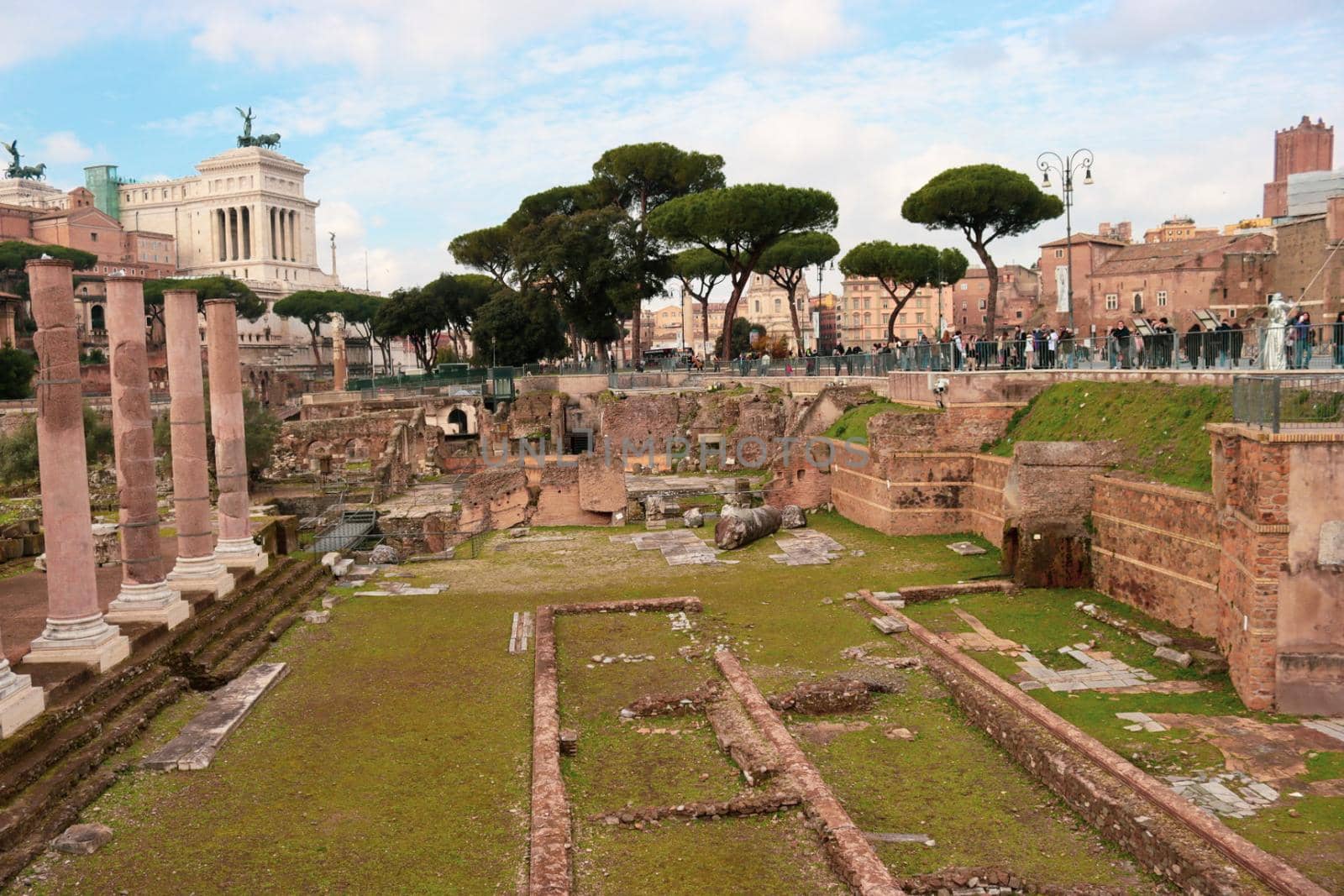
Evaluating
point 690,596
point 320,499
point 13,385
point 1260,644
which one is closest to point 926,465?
point 690,596

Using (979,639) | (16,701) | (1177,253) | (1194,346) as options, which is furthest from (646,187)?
(16,701)

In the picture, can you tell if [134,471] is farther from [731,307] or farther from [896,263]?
[896,263]

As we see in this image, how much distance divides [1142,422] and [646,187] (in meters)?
38.5

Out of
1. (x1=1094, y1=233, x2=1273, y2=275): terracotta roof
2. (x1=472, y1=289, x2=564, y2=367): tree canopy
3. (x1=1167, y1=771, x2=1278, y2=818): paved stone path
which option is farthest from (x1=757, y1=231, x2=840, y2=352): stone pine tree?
(x1=1167, y1=771, x2=1278, y2=818): paved stone path

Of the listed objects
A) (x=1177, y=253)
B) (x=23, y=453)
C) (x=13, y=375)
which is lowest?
(x=23, y=453)

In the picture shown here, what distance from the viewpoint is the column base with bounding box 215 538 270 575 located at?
52.3ft

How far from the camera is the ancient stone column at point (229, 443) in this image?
1617cm

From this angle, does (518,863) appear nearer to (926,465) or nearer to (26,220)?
(926,465)

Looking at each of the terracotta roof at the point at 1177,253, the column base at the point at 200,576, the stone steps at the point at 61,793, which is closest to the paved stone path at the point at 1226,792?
the stone steps at the point at 61,793

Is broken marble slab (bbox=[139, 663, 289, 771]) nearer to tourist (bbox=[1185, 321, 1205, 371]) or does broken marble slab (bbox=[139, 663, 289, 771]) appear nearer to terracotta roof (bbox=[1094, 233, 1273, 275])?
tourist (bbox=[1185, 321, 1205, 371])

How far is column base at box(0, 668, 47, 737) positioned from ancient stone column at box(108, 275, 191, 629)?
10.3 ft

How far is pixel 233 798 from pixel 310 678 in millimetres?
3523

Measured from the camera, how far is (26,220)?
8494 centimetres

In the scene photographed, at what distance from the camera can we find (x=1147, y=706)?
10.3 m
